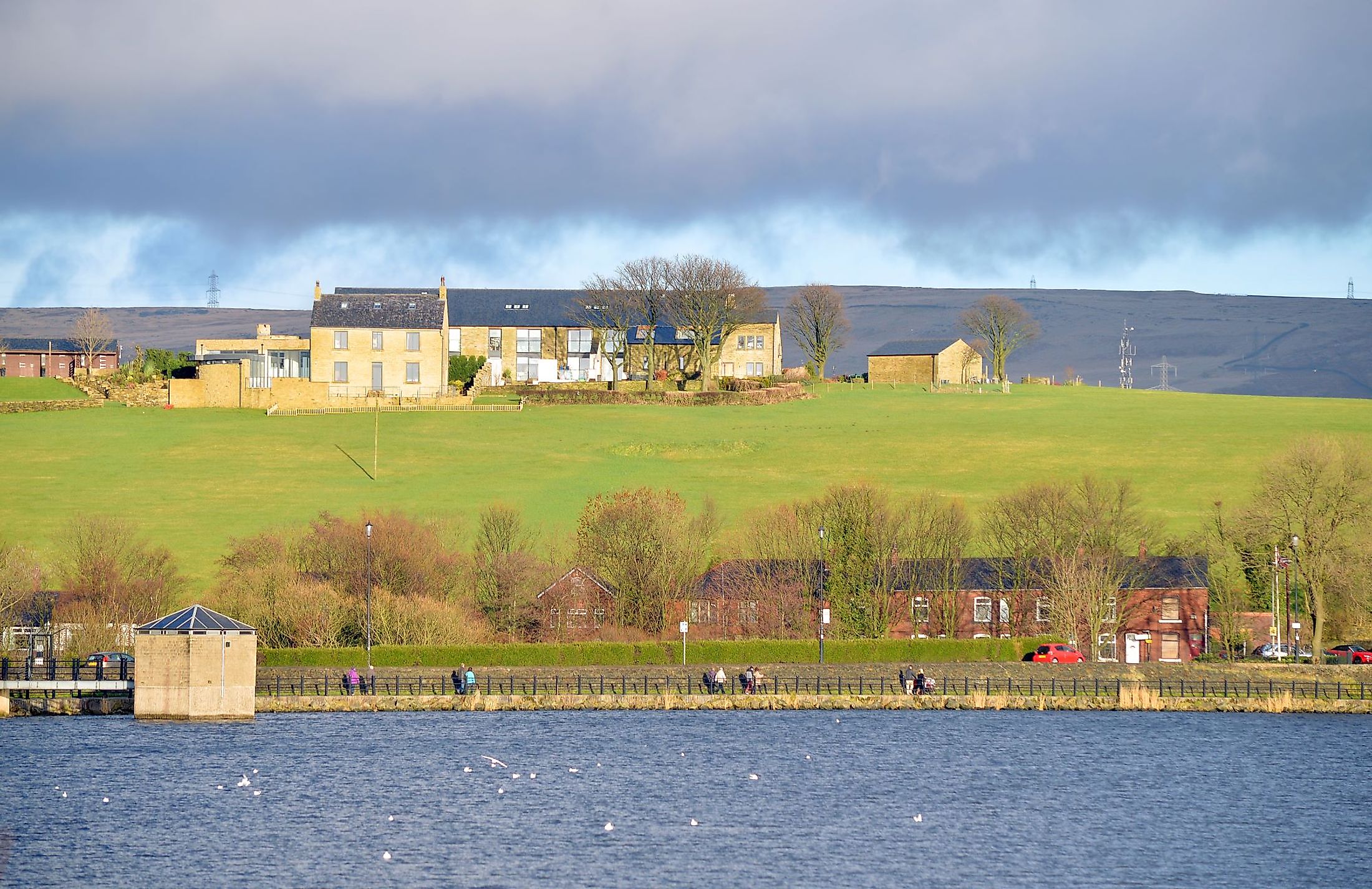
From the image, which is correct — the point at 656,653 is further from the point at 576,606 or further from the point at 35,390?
the point at 35,390

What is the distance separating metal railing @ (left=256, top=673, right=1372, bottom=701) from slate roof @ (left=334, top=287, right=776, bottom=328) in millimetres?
87745

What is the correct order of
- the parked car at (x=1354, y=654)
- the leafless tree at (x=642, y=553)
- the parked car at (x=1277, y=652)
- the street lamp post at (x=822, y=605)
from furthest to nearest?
the parked car at (x=1277, y=652), the leafless tree at (x=642, y=553), the parked car at (x=1354, y=654), the street lamp post at (x=822, y=605)

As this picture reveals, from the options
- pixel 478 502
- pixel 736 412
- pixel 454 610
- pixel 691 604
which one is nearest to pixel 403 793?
pixel 454 610

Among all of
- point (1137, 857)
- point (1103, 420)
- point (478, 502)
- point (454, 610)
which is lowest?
point (1137, 857)

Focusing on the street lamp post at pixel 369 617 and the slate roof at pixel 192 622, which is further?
the street lamp post at pixel 369 617

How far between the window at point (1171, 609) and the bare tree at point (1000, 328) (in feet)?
296

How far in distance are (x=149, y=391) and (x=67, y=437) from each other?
61.0 feet

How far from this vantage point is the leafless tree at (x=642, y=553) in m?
75.2

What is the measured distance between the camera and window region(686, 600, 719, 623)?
247 feet

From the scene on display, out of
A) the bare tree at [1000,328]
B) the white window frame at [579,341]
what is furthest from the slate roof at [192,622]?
the bare tree at [1000,328]

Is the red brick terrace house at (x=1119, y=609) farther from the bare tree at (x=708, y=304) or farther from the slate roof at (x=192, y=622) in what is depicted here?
the bare tree at (x=708, y=304)

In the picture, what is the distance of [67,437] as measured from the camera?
10938 centimetres

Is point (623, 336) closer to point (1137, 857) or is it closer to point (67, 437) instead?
point (67, 437)

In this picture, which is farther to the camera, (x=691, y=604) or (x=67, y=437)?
(x=67, y=437)
